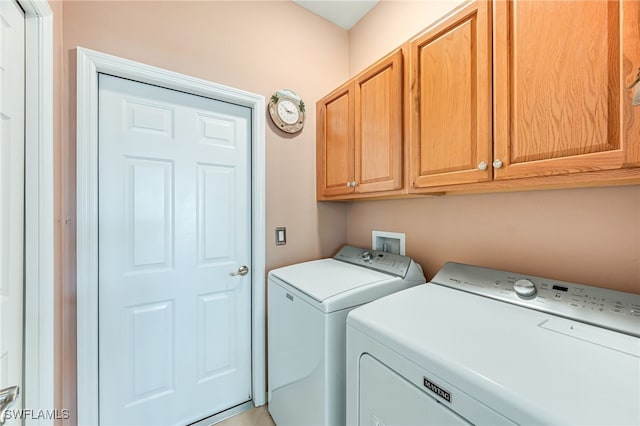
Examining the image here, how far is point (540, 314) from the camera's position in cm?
91

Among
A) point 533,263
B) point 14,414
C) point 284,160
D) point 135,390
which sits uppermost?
point 284,160

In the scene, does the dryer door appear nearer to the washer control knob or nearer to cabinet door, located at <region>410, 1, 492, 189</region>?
the washer control knob

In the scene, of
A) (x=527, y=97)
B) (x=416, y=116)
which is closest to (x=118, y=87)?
(x=416, y=116)

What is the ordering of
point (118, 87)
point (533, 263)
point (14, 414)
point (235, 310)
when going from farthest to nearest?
point (235, 310)
point (118, 87)
point (533, 263)
point (14, 414)

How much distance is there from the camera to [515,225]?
47.6 inches

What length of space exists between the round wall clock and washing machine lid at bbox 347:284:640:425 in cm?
135

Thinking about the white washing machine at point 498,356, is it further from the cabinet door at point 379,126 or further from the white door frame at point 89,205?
the white door frame at point 89,205

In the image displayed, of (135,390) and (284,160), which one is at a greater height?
(284,160)

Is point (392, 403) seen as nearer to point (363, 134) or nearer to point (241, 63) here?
point (363, 134)

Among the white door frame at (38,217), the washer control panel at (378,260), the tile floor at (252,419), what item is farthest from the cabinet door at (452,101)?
the tile floor at (252,419)

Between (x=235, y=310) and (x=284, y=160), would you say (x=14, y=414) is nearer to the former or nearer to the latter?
(x=235, y=310)

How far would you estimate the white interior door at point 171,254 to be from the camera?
1.38 meters

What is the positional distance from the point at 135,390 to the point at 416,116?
6.89ft

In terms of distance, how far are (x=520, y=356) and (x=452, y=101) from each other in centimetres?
96
